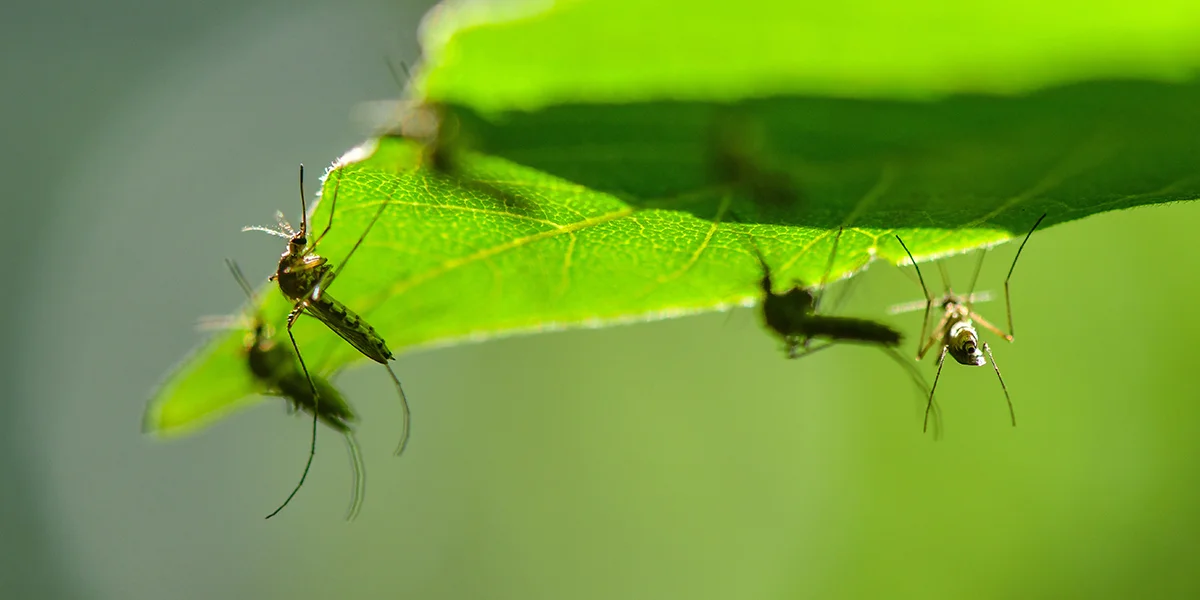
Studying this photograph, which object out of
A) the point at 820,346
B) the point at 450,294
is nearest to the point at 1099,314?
the point at 820,346

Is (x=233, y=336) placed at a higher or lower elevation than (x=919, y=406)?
lower

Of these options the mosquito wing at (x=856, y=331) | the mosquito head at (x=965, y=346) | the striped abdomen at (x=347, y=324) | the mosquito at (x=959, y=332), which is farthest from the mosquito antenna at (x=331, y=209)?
the mosquito head at (x=965, y=346)

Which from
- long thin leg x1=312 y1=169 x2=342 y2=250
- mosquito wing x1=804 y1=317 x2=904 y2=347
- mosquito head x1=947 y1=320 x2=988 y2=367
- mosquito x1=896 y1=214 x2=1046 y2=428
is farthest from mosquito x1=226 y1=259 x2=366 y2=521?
mosquito head x1=947 y1=320 x2=988 y2=367

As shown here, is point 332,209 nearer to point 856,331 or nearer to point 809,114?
point 809,114

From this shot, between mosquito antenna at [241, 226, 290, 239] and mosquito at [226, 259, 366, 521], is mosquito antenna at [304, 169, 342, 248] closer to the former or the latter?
mosquito at [226, 259, 366, 521]

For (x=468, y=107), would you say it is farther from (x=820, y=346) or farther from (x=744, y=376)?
(x=744, y=376)

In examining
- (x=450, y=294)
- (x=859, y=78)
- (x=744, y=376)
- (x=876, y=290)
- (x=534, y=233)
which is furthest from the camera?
(x=744, y=376)
